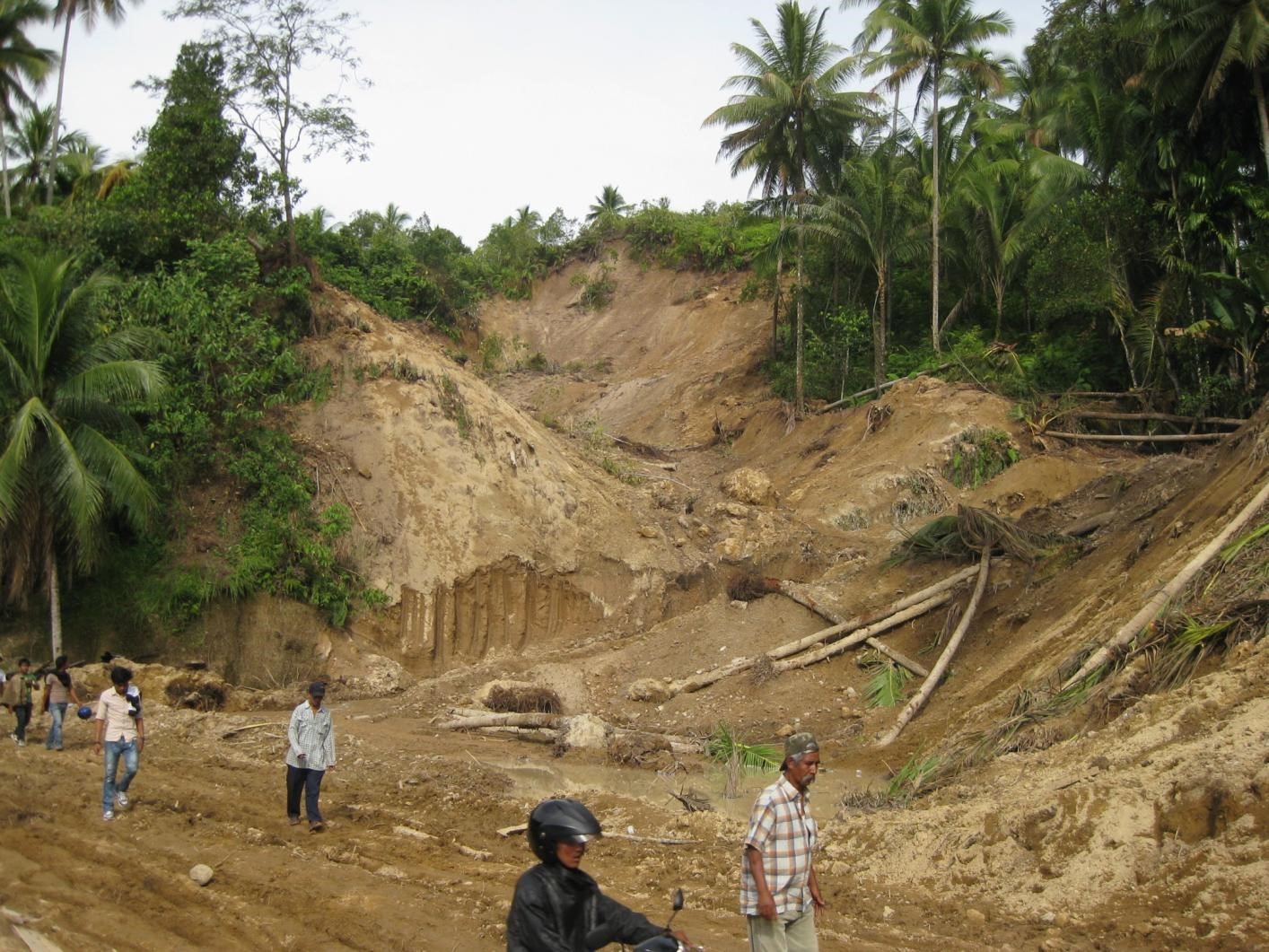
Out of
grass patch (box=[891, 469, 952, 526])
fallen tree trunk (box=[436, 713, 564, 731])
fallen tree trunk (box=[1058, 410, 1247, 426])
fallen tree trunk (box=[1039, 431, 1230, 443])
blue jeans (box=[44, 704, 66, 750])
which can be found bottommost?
fallen tree trunk (box=[436, 713, 564, 731])

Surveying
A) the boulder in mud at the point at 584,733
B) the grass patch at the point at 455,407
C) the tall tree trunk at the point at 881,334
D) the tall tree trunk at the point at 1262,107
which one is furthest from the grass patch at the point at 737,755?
the tall tree trunk at the point at 881,334

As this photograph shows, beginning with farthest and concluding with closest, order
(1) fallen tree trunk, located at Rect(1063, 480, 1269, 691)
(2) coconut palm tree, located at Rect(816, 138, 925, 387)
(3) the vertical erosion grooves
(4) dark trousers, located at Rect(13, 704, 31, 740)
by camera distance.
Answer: (2) coconut palm tree, located at Rect(816, 138, 925, 387) < (3) the vertical erosion grooves < (4) dark trousers, located at Rect(13, 704, 31, 740) < (1) fallen tree trunk, located at Rect(1063, 480, 1269, 691)

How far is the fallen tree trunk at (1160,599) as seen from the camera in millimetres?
10641

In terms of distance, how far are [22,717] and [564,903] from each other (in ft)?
36.1

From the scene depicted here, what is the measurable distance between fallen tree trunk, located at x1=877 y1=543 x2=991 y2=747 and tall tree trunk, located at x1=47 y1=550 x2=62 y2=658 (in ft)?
38.0

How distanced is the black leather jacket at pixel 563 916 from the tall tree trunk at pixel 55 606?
14369mm

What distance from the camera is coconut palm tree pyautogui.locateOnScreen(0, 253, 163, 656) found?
629 inches

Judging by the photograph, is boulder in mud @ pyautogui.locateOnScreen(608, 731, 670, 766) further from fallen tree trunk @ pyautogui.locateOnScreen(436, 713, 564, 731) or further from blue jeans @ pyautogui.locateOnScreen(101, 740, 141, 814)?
blue jeans @ pyautogui.locateOnScreen(101, 740, 141, 814)

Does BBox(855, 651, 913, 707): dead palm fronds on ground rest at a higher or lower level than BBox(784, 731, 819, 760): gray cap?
lower

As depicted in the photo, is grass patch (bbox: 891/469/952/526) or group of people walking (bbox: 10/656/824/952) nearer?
group of people walking (bbox: 10/656/824/952)

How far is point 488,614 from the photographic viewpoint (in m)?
19.3

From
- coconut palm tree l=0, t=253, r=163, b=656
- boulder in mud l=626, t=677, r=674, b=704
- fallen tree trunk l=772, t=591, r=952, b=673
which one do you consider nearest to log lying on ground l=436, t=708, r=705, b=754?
boulder in mud l=626, t=677, r=674, b=704

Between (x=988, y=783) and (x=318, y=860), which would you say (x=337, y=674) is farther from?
(x=988, y=783)

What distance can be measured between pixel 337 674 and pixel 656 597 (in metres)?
5.80
